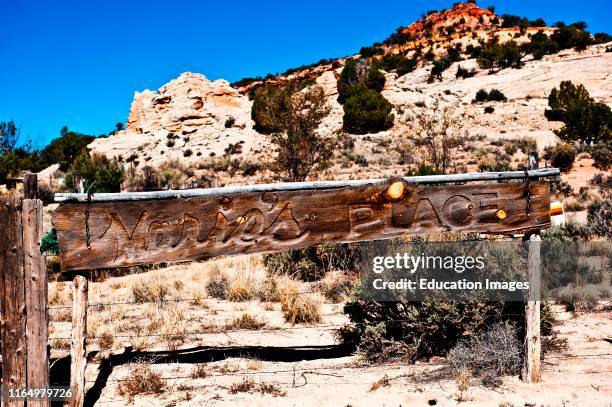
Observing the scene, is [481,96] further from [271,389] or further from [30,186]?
[30,186]

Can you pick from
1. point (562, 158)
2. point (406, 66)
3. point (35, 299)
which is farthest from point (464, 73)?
point (35, 299)

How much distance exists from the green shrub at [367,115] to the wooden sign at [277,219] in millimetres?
23914

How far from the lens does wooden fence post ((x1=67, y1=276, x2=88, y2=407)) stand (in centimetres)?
396

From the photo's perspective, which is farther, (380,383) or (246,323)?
(246,323)

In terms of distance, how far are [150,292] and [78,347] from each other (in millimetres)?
4291

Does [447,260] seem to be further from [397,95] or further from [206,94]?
[206,94]

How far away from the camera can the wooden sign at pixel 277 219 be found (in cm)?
394

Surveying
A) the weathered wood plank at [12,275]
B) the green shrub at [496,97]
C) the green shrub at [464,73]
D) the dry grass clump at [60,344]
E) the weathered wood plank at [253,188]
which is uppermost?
the green shrub at [464,73]

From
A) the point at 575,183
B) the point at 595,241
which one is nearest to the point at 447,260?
the point at 595,241

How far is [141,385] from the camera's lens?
15.4 ft

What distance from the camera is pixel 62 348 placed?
605 centimetres

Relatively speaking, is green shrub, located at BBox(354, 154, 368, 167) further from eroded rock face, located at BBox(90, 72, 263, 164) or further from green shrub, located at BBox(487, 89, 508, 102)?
green shrub, located at BBox(487, 89, 508, 102)

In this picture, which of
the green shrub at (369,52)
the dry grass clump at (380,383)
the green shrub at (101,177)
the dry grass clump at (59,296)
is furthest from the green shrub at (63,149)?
the green shrub at (369,52)

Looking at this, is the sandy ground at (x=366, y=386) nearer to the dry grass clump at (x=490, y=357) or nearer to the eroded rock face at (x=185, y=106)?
the dry grass clump at (x=490, y=357)
